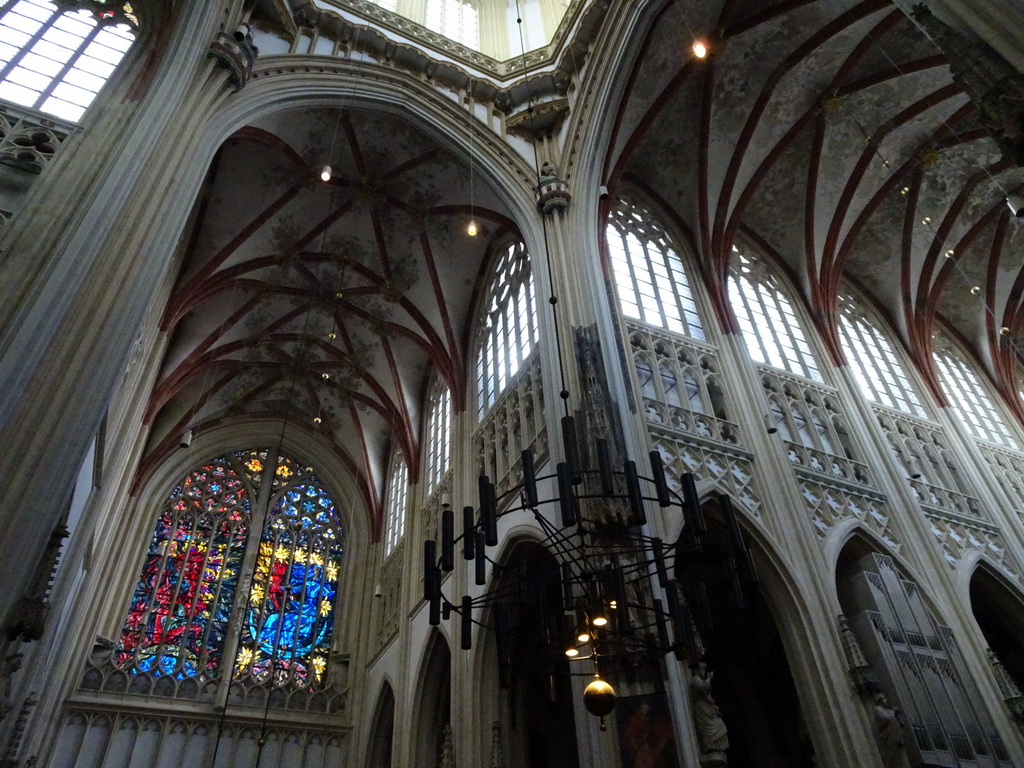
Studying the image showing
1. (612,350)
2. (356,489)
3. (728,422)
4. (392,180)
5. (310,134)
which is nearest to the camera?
(612,350)

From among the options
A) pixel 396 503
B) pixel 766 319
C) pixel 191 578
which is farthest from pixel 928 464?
pixel 191 578

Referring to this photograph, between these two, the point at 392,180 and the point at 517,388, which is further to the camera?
the point at 392,180

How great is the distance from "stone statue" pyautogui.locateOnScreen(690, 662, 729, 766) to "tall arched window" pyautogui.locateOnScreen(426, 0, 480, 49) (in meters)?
14.8

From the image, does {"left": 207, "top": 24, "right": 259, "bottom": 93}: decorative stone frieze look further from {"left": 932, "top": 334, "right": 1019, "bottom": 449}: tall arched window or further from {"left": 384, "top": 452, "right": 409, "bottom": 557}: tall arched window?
{"left": 932, "top": 334, "right": 1019, "bottom": 449}: tall arched window

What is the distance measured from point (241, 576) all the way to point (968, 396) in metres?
18.6

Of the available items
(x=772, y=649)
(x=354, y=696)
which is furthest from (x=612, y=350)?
(x=354, y=696)

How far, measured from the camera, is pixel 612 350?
10.3 metres

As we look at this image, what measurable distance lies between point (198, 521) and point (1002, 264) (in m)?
21.6

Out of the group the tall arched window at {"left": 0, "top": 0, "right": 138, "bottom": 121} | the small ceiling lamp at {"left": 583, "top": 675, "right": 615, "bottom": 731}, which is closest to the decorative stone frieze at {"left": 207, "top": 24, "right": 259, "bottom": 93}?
the tall arched window at {"left": 0, "top": 0, "right": 138, "bottom": 121}

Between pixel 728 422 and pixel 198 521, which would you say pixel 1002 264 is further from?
pixel 198 521

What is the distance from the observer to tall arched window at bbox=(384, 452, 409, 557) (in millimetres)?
17891

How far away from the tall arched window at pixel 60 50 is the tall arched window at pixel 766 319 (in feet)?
37.6

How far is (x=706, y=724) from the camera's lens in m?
7.43

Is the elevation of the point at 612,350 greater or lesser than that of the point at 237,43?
lesser
